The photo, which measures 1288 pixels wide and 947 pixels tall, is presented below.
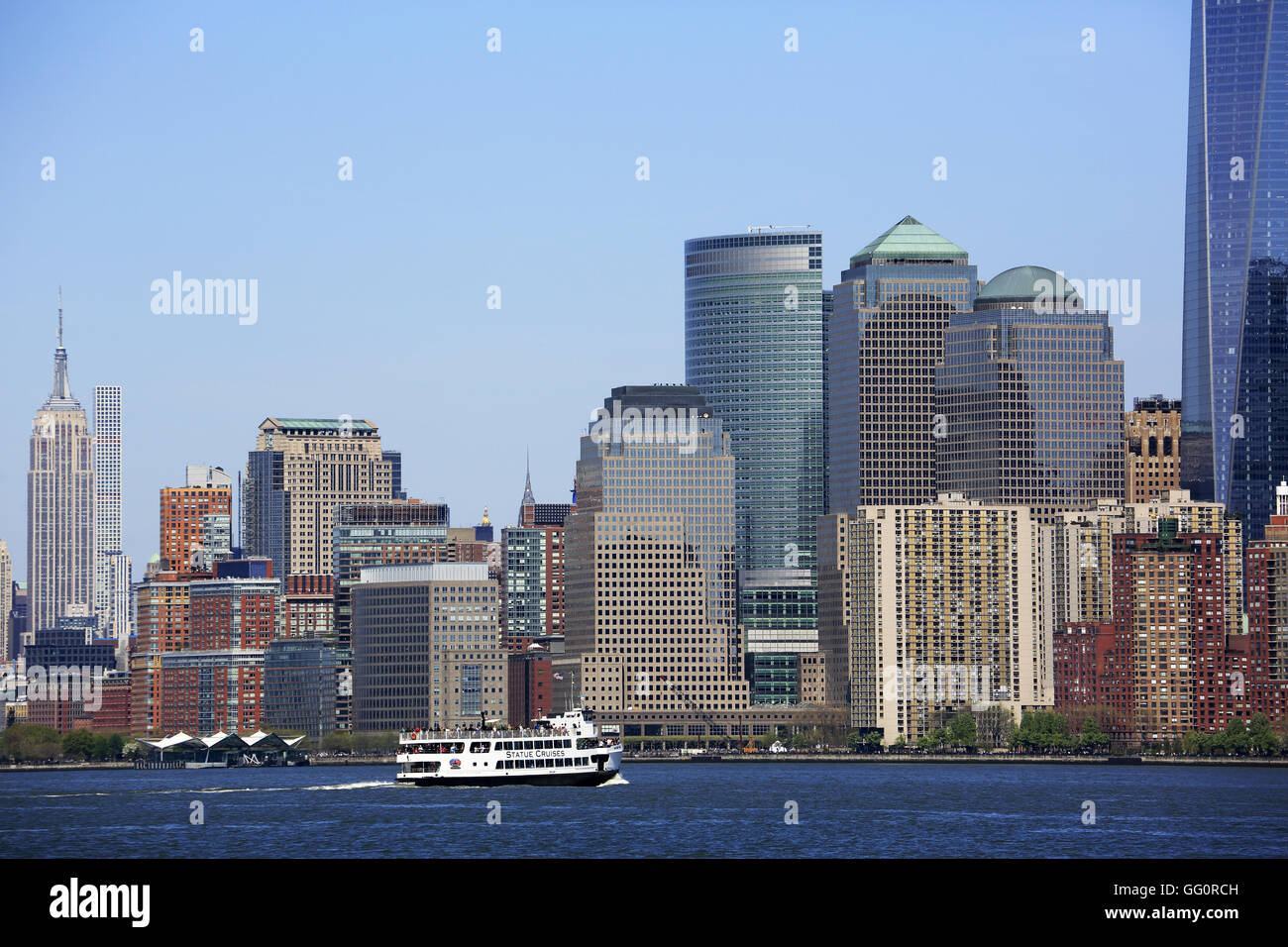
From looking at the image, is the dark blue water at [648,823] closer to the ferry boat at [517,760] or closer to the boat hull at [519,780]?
the boat hull at [519,780]

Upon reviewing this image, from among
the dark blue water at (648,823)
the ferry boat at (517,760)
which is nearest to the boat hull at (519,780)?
the ferry boat at (517,760)

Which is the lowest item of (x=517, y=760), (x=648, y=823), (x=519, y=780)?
(x=519, y=780)

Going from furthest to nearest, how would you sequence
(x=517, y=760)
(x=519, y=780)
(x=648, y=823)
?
(x=519, y=780) < (x=517, y=760) < (x=648, y=823)

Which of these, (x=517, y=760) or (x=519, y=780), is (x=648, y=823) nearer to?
(x=517, y=760)

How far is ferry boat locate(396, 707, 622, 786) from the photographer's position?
589ft

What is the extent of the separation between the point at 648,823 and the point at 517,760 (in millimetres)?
47667

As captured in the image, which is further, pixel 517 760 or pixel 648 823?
pixel 517 760

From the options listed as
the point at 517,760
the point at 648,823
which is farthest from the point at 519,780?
the point at 648,823

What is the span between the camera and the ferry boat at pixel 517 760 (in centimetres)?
17950

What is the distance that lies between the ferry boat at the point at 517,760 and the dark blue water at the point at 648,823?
162cm

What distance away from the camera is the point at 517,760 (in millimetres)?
180375
